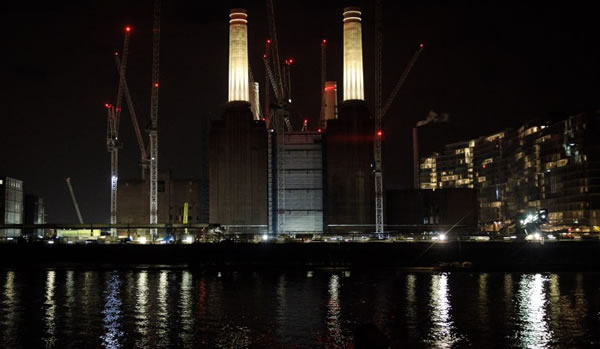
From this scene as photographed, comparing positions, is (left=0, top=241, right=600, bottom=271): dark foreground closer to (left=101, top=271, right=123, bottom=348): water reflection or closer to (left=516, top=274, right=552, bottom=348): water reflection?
(left=516, top=274, right=552, bottom=348): water reflection

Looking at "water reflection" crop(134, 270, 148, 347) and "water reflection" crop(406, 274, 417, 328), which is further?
"water reflection" crop(406, 274, 417, 328)

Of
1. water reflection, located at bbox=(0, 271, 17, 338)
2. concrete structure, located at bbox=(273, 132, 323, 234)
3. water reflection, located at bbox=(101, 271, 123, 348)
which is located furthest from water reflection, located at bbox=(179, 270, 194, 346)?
concrete structure, located at bbox=(273, 132, 323, 234)

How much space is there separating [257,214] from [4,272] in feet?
133

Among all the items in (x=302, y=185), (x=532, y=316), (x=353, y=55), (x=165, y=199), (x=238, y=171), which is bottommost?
(x=532, y=316)

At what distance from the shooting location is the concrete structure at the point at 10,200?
7018 inches

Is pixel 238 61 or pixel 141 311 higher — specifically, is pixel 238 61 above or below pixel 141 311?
above

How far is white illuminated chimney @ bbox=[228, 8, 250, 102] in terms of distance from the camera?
119 metres

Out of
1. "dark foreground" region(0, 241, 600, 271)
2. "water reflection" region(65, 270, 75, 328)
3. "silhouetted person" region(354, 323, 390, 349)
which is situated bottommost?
"water reflection" region(65, 270, 75, 328)

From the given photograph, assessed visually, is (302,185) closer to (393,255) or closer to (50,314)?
(393,255)

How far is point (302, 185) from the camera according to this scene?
122438 millimetres

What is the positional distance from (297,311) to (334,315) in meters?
3.46

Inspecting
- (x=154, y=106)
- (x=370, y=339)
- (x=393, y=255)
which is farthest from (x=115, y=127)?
(x=370, y=339)

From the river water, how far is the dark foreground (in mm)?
13564

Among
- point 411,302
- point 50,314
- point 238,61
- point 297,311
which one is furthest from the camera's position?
point 238,61
